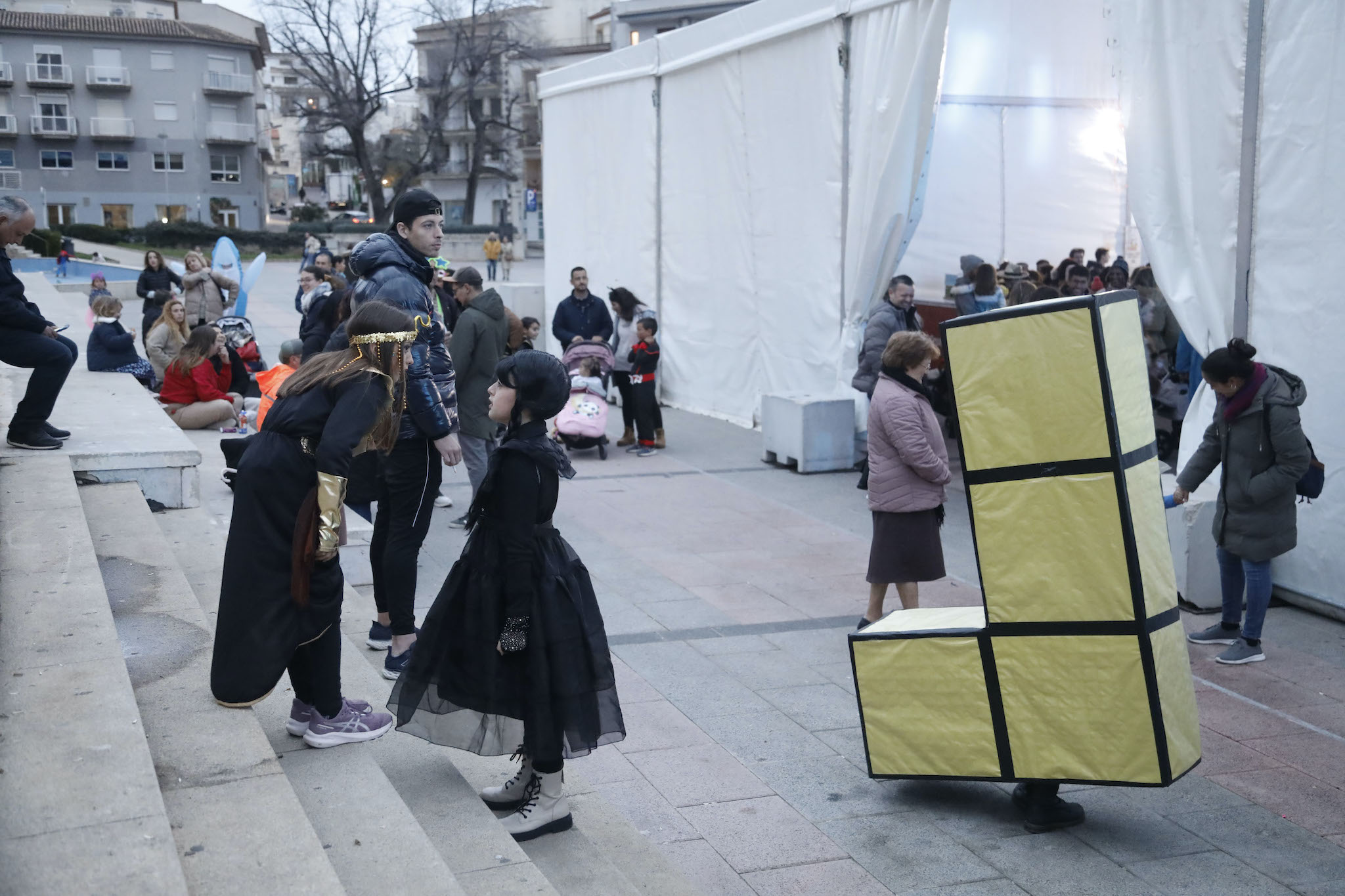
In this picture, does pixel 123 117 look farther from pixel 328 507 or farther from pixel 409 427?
pixel 328 507

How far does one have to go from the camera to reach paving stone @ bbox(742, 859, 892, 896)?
13.1 feet

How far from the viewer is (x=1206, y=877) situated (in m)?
4.05

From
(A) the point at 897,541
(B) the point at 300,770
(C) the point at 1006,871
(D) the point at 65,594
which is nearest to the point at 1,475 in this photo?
(D) the point at 65,594

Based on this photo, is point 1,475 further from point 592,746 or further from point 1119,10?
point 1119,10

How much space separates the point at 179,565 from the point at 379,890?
295 cm

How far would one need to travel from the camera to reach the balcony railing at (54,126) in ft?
212

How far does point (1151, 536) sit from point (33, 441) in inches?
227

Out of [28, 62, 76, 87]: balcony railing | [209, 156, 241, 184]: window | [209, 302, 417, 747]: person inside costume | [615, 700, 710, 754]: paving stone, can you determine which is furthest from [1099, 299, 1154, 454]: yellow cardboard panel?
[28, 62, 76, 87]: balcony railing

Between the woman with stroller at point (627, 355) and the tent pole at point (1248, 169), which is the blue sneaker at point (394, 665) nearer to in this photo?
the tent pole at point (1248, 169)

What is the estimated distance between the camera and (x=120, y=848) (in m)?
2.72

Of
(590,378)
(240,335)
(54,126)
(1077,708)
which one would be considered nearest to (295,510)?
(1077,708)

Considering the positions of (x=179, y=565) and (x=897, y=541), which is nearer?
(x=179, y=565)

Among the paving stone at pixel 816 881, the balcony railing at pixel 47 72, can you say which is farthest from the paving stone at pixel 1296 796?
the balcony railing at pixel 47 72

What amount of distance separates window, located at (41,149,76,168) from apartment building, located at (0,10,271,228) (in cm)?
7
